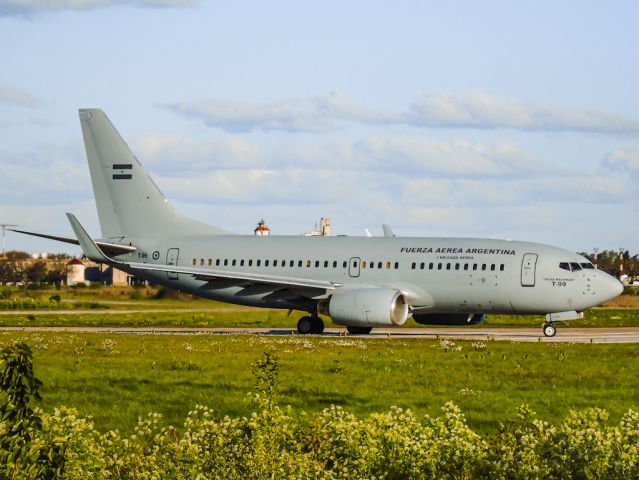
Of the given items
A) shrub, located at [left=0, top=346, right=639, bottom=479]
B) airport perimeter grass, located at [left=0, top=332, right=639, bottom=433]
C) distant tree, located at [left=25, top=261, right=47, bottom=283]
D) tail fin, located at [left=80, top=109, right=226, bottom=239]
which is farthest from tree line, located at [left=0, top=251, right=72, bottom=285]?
shrub, located at [left=0, top=346, right=639, bottom=479]

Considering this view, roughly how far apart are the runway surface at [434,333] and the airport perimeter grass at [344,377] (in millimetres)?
6382

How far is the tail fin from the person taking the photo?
171 ft

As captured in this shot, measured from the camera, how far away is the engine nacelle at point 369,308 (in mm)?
43000

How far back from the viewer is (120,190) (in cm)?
5266

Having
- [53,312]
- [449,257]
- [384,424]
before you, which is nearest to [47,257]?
[53,312]

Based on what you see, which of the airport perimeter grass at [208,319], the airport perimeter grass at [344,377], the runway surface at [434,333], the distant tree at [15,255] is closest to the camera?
the airport perimeter grass at [344,377]

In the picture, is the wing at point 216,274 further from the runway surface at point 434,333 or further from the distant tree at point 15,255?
the distant tree at point 15,255

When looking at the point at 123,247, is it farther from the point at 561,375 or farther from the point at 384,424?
the point at 384,424

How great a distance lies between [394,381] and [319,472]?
514 inches

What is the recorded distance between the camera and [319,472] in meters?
12.5

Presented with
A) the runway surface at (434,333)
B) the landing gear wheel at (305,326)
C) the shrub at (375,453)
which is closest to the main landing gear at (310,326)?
the landing gear wheel at (305,326)

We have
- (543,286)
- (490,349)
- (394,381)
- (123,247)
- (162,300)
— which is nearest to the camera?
(394,381)

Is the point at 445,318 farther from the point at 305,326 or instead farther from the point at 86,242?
the point at 86,242

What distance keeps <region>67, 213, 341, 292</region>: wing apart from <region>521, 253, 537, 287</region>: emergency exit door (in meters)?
7.81
